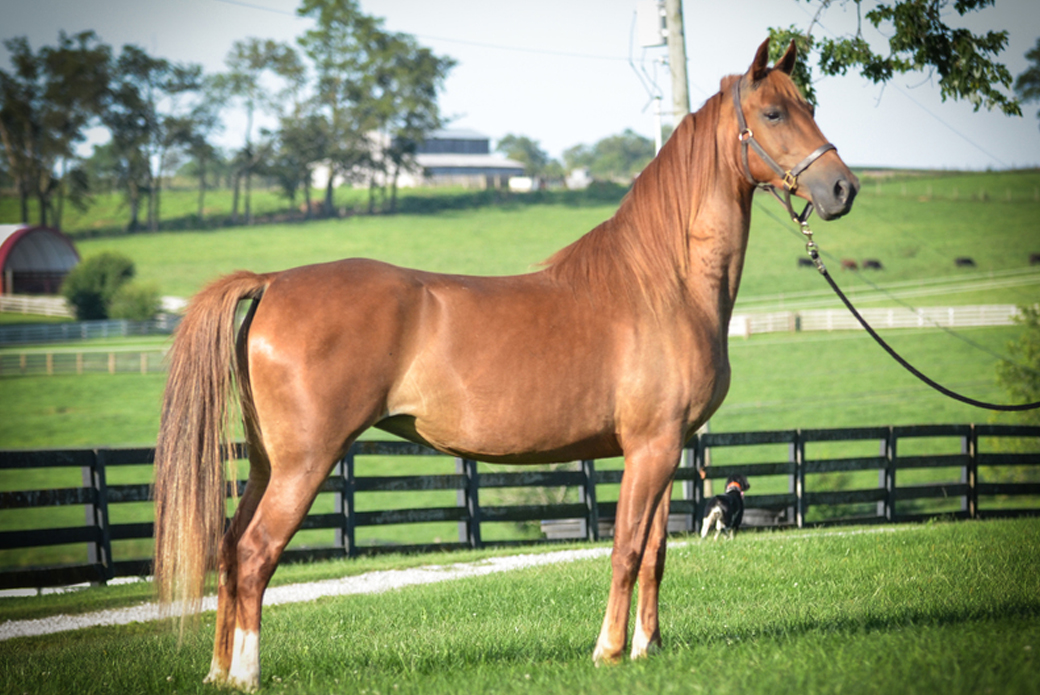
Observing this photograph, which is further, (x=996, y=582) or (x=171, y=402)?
(x=996, y=582)

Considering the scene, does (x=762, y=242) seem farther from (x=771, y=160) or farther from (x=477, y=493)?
(x=771, y=160)

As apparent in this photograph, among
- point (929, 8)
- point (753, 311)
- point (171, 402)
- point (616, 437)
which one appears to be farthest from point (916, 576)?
point (753, 311)

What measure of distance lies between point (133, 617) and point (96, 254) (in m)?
42.6

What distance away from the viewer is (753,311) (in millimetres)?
39188

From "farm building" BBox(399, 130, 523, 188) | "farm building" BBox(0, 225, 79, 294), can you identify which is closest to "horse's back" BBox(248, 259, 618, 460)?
"farm building" BBox(0, 225, 79, 294)

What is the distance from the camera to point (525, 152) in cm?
8775

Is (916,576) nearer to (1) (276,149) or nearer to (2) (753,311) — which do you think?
(2) (753,311)

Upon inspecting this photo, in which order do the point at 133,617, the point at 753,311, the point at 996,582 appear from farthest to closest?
the point at 753,311 → the point at 133,617 → the point at 996,582

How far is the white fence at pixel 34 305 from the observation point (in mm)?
42844

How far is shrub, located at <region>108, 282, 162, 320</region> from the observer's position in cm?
4062

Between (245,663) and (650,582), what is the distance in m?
1.77

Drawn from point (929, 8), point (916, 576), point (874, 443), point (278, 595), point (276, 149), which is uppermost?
point (276, 149)

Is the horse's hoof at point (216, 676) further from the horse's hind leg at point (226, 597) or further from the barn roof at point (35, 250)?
the barn roof at point (35, 250)

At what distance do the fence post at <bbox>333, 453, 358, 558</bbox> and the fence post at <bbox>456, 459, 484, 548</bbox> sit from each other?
53.7 inches
